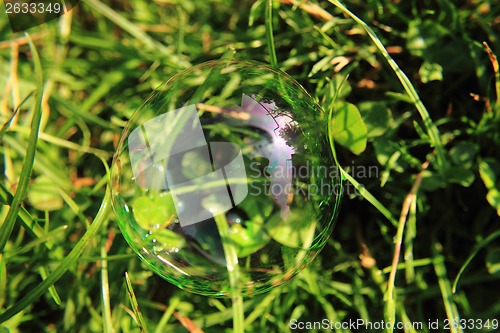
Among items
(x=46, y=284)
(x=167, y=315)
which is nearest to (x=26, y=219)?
(x=46, y=284)

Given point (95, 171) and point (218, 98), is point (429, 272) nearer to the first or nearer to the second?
point (218, 98)

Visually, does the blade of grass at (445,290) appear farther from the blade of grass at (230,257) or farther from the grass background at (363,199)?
the blade of grass at (230,257)

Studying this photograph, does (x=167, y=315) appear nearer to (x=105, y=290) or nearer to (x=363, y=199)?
(x=105, y=290)

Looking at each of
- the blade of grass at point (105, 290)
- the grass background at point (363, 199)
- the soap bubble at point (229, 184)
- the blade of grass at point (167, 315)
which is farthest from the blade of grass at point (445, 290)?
the blade of grass at point (105, 290)

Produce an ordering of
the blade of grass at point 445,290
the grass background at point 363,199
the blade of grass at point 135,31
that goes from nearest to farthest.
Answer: the blade of grass at point 445,290 < the grass background at point 363,199 < the blade of grass at point 135,31

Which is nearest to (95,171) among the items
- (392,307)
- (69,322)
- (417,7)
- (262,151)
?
(69,322)

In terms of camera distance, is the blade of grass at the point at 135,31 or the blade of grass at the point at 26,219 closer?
the blade of grass at the point at 26,219
